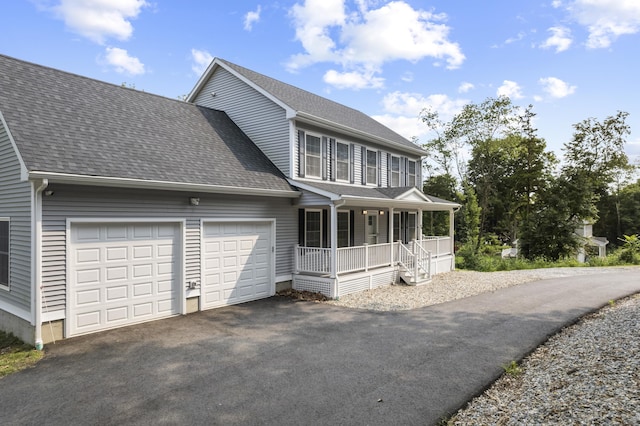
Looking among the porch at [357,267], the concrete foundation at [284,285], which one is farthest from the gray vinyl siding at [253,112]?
the concrete foundation at [284,285]

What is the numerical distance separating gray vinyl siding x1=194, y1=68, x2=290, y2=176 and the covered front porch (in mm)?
1618

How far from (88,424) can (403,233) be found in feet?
48.6

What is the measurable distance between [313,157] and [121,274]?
698 cm

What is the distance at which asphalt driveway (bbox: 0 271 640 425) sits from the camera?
14.0 ft

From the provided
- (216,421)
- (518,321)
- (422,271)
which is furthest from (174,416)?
(422,271)

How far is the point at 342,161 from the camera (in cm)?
1352

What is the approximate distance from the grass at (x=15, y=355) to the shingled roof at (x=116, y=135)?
3.14 meters

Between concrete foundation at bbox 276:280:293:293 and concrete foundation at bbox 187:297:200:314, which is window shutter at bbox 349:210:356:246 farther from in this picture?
concrete foundation at bbox 187:297:200:314

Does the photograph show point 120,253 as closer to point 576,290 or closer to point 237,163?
point 237,163

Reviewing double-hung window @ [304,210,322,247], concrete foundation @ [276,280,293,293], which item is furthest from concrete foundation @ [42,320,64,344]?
double-hung window @ [304,210,322,247]

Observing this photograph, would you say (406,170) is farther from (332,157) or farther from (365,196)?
(365,196)

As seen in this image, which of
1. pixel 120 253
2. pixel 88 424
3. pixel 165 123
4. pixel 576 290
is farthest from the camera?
pixel 576 290

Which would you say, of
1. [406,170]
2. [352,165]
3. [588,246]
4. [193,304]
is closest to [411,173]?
[406,170]

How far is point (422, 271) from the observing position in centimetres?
1359
